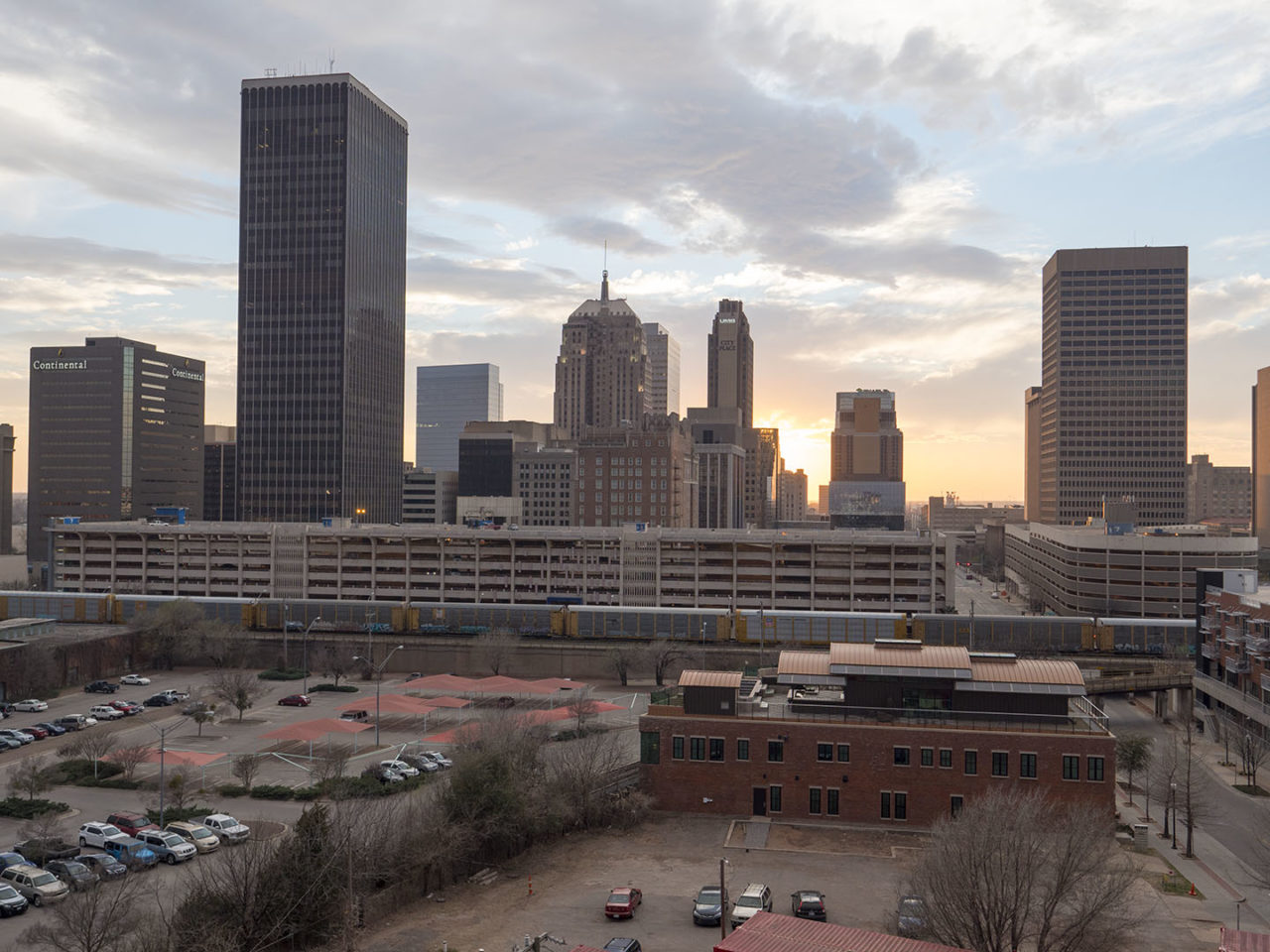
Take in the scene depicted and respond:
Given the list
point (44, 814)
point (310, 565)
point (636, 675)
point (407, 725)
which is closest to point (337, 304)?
point (310, 565)

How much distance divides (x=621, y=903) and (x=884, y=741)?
62.7ft

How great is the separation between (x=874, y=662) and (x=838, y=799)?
7763 millimetres

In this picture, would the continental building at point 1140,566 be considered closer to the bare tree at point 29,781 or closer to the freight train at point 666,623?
the freight train at point 666,623

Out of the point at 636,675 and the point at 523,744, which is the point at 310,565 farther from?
the point at 523,744

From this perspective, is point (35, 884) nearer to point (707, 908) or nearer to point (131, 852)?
point (131, 852)

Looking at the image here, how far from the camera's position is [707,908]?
129 feet

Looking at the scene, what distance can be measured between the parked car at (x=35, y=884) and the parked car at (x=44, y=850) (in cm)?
114

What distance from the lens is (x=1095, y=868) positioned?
35.1 meters

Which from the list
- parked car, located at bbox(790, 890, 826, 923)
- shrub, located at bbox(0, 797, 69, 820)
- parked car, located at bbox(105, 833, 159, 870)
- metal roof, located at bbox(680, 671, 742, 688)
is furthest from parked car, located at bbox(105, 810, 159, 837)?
parked car, located at bbox(790, 890, 826, 923)

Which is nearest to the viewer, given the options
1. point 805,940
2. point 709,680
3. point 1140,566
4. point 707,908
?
point 805,940

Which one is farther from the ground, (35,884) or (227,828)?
(35,884)

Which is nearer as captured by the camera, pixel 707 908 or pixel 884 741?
pixel 707 908

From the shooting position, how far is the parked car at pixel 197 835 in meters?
45.9

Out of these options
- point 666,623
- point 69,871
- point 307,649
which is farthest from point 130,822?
point 666,623
